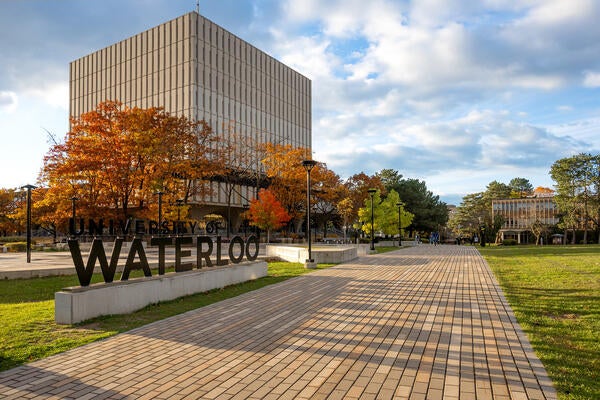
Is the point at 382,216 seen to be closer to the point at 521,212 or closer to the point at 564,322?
the point at 564,322

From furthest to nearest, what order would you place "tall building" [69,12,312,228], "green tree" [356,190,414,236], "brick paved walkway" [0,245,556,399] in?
"tall building" [69,12,312,228]
"green tree" [356,190,414,236]
"brick paved walkway" [0,245,556,399]

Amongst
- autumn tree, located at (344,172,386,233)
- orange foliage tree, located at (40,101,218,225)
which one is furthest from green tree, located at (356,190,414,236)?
orange foliage tree, located at (40,101,218,225)

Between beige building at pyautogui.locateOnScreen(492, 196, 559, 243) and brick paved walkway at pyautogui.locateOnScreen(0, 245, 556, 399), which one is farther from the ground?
beige building at pyautogui.locateOnScreen(492, 196, 559, 243)

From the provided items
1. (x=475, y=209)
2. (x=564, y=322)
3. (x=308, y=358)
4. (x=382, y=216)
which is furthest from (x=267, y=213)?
(x=475, y=209)

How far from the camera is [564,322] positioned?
24.6ft

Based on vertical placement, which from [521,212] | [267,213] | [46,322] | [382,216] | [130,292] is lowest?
[46,322]

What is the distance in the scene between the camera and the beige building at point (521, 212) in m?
83.1

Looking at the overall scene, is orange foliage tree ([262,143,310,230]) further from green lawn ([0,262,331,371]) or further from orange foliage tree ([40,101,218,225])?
green lawn ([0,262,331,371])

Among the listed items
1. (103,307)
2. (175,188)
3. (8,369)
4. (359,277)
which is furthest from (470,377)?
(175,188)

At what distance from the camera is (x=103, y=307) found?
26.6 feet

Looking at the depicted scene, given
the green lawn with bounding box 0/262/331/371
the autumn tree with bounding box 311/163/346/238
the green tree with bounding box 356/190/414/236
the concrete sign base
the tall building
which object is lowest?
the green lawn with bounding box 0/262/331/371

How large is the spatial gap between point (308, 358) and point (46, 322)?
4.89m

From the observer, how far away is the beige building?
83.1 metres

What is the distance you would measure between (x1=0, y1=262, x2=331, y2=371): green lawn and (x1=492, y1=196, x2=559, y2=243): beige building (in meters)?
82.4
